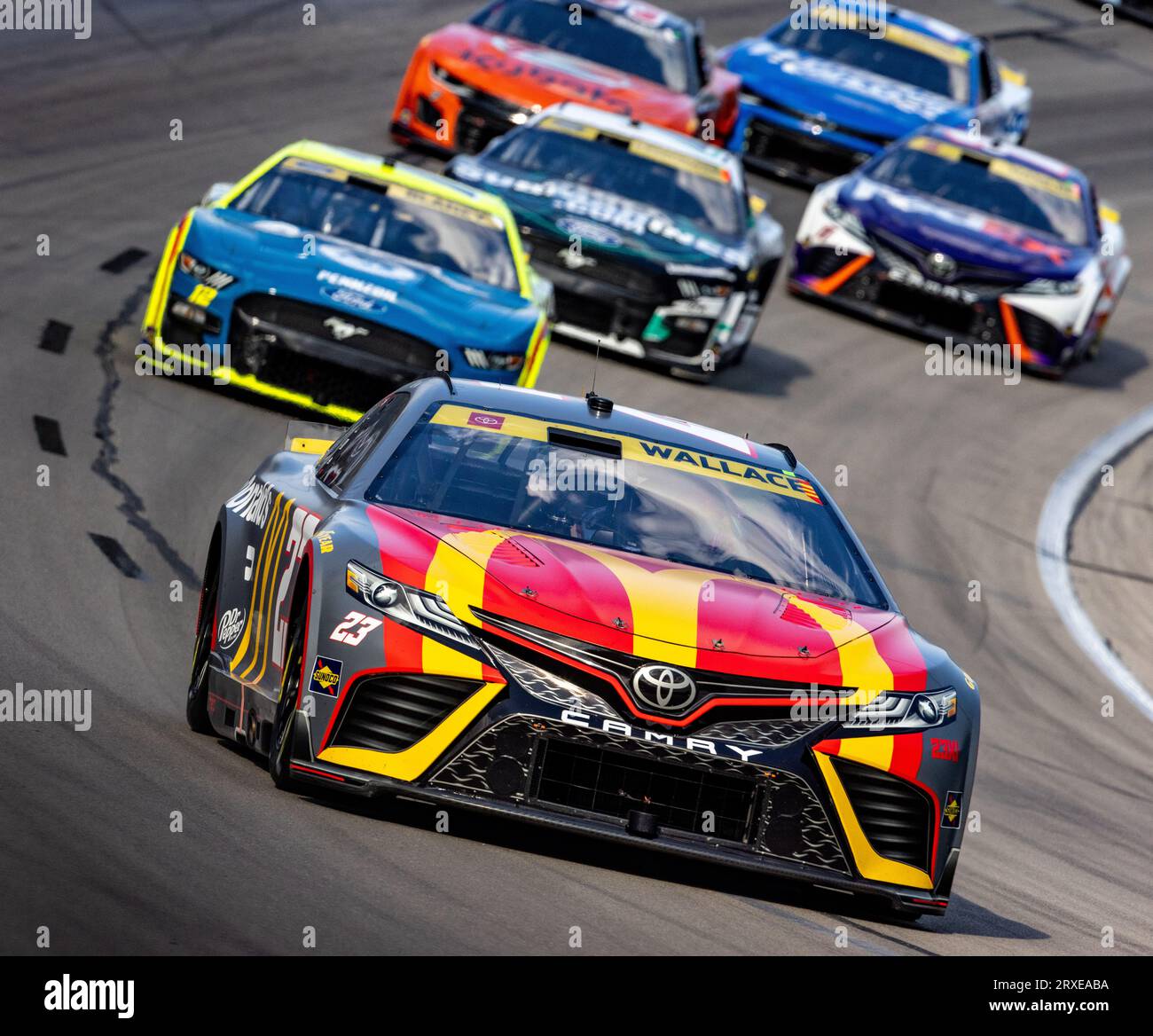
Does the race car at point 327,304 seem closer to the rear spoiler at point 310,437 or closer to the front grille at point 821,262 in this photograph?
→ the rear spoiler at point 310,437

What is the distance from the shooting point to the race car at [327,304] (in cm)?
1233

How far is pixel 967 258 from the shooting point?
59.0 ft

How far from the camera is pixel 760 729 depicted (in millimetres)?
6230

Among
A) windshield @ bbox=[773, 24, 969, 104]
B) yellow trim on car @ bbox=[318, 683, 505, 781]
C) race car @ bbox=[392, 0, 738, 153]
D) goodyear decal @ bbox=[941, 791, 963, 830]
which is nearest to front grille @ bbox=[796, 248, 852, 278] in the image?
race car @ bbox=[392, 0, 738, 153]

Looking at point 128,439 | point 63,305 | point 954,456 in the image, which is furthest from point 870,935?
point 954,456

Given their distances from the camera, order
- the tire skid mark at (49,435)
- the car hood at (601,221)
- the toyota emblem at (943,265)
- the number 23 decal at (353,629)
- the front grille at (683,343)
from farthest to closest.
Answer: the toyota emblem at (943,265)
the front grille at (683,343)
the car hood at (601,221)
the tire skid mark at (49,435)
the number 23 decal at (353,629)

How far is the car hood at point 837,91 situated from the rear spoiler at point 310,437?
14093mm

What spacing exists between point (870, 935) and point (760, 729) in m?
0.72

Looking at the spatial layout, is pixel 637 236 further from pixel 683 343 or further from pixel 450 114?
pixel 450 114

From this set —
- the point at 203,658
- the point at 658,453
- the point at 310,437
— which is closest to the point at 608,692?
the point at 658,453

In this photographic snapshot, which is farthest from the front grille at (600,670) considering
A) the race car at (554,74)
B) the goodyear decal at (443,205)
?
the race car at (554,74)

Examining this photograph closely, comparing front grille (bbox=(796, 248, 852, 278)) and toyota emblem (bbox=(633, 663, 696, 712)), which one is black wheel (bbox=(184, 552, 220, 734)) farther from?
front grille (bbox=(796, 248, 852, 278))

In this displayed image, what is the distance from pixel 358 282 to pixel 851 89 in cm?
1088
